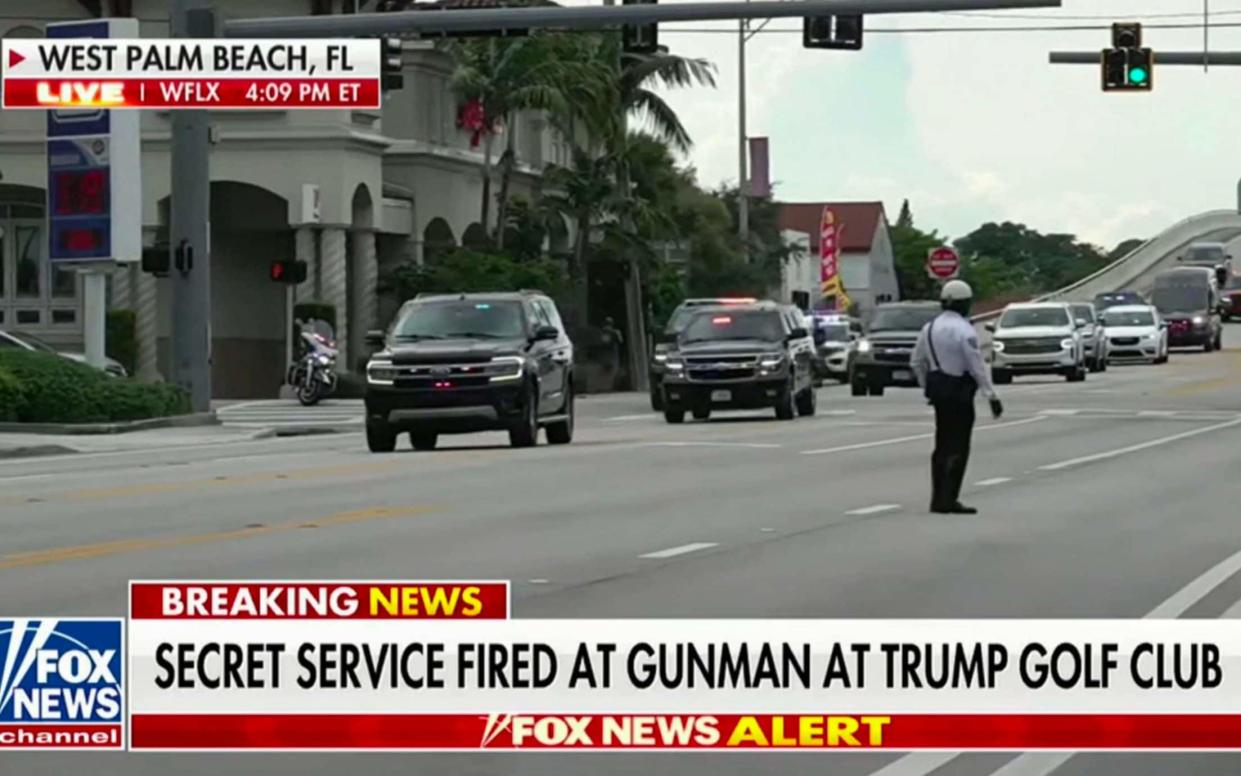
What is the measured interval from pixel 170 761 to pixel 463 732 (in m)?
2.40

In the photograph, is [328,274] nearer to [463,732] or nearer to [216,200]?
[216,200]

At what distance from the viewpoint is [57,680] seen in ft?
23.2

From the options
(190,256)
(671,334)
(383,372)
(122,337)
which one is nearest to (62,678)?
(383,372)

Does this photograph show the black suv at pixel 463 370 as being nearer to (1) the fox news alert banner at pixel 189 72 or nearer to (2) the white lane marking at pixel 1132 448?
(2) the white lane marking at pixel 1132 448

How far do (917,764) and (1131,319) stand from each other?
235ft

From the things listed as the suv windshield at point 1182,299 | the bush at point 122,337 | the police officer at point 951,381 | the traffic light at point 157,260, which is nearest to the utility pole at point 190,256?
the traffic light at point 157,260

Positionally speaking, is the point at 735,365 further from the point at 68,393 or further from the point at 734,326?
the point at 68,393

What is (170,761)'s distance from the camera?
9.18m

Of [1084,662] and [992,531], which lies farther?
[992,531]

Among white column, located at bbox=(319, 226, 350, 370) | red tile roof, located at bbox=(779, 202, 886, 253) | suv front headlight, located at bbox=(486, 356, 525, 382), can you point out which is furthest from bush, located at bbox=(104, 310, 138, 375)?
red tile roof, located at bbox=(779, 202, 886, 253)

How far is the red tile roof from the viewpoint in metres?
158

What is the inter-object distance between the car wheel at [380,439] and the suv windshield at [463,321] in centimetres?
123

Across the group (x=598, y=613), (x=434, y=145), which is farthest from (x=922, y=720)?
(x=434, y=145)

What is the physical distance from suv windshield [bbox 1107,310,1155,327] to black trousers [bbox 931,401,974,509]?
58176mm
